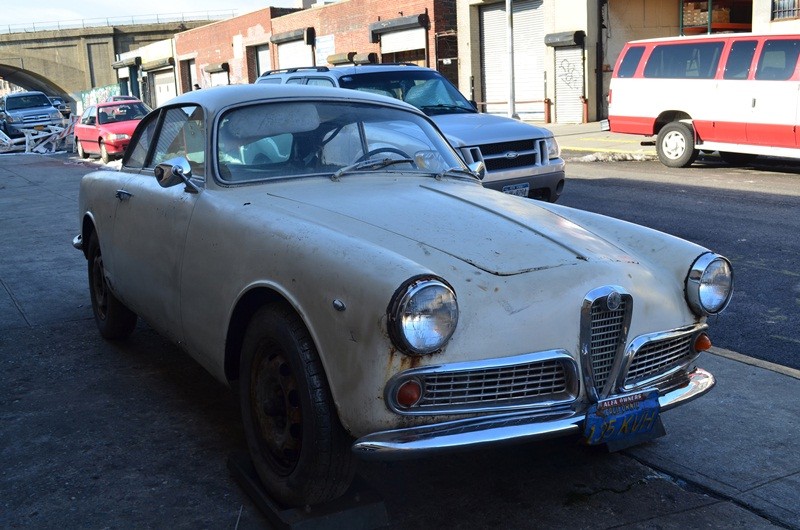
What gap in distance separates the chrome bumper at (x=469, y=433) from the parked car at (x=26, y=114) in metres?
31.6

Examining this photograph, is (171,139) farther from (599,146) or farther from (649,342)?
(599,146)

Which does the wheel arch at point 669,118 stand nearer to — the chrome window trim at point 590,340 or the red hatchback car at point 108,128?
the chrome window trim at point 590,340

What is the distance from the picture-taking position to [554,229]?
12.5 ft

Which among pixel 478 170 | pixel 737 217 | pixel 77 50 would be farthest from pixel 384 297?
pixel 77 50

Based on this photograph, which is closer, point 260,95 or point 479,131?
point 260,95

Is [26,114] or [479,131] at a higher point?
[26,114]

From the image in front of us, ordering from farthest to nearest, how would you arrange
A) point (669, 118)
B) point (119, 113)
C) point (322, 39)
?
point (322, 39) < point (119, 113) < point (669, 118)

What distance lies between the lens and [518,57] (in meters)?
30.0

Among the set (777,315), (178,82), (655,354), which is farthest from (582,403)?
(178,82)

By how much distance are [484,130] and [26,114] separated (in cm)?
2806

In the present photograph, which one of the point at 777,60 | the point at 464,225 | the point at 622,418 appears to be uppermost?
the point at 777,60

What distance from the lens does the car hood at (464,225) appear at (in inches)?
135

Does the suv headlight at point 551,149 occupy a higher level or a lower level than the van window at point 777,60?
lower

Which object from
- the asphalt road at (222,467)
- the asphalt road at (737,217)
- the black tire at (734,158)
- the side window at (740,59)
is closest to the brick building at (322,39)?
the black tire at (734,158)
